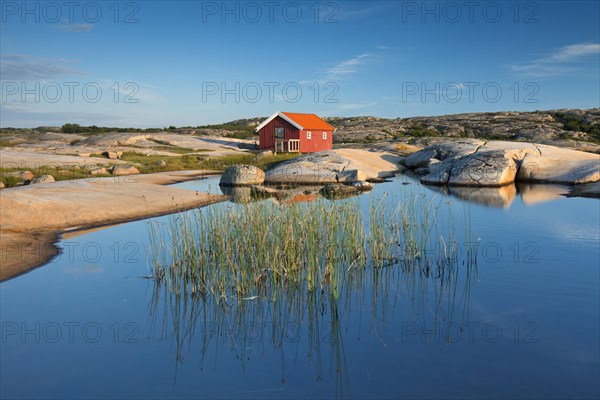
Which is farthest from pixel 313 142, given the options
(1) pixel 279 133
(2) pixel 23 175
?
(2) pixel 23 175

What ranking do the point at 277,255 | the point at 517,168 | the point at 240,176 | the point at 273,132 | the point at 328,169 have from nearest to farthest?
1. the point at 277,255
2. the point at 240,176
3. the point at 517,168
4. the point at 328,169
5. the point at 273,132

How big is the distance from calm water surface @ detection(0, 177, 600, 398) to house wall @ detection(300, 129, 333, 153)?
44411 millimetres

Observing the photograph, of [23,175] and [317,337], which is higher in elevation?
[23,175]

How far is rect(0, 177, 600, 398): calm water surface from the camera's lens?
20.2 ft

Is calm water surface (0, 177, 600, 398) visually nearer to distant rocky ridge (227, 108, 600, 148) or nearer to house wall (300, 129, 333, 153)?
house wall (300, 129, 333, 153)

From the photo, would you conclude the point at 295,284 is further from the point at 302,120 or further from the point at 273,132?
the point at 273,132

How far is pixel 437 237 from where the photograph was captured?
13.4 metres

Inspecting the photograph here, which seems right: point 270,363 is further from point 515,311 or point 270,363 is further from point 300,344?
point 515,311

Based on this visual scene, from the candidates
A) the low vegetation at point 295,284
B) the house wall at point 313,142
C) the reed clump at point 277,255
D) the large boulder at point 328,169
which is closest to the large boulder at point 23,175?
the large boulder at point 328,169

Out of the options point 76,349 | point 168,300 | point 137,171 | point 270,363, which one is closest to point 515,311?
point 270,363

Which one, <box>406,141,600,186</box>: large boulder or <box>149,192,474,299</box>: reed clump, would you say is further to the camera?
<box>406,141,600,186</box>: large boulder

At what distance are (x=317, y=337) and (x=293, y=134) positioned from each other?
160 ft

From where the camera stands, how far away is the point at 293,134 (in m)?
55.2

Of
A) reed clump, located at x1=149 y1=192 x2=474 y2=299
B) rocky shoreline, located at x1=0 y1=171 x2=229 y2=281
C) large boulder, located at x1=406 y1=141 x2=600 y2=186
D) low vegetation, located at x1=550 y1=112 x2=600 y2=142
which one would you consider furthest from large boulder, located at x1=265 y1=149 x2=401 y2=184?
low vegetation, located at x1=550 y1=112 x2=600 y2=142
